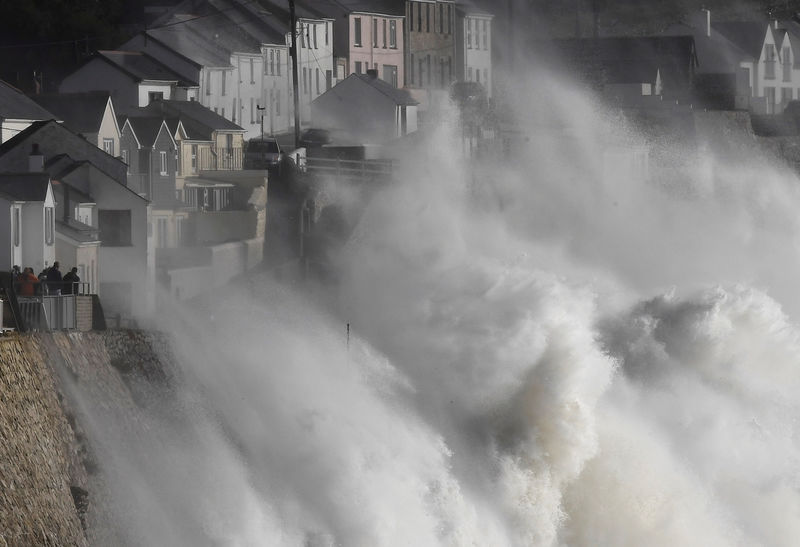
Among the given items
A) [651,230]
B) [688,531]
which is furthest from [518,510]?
[651,230]

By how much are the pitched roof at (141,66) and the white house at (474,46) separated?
23.6 m

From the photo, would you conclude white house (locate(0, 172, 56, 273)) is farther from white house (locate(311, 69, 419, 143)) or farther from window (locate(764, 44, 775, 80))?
window (locate(764, 44, 775, 80))

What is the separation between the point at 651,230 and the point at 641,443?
83.1 feet

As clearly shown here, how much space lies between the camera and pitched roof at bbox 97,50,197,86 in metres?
52.2

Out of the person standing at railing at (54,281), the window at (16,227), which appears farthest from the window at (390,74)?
the person standing at railing at (54,281)

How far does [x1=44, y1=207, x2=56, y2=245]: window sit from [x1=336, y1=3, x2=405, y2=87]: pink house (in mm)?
36979

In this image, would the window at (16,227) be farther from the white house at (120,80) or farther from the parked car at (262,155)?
the white house at (120,80)

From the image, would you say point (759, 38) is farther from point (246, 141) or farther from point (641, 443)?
point (641, 443)

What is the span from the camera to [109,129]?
145ft

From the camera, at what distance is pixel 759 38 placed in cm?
8950

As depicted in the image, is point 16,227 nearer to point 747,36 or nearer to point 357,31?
point 357,31

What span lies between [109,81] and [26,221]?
20120 millimetres

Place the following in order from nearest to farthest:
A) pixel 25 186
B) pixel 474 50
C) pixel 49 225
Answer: pixel 25 186, pixel 49 225, pixel 474 50

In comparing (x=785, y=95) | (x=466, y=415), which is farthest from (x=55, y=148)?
(x=785, y=95)
